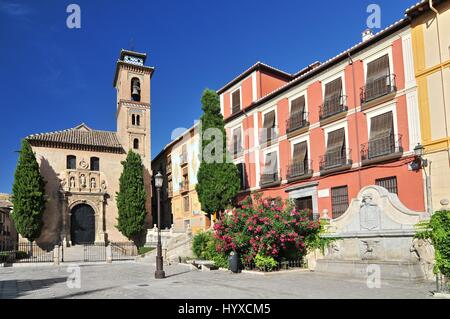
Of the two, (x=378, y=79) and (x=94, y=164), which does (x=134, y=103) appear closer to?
(x=94, y=164)

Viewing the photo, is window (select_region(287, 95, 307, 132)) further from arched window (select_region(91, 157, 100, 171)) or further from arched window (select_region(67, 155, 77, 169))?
arched window (select_region(67, 155, 77, 169))

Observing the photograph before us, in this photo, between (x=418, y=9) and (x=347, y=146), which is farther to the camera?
(x=347, y=146)

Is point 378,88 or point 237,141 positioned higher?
point 378,88

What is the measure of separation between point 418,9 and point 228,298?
1374cm

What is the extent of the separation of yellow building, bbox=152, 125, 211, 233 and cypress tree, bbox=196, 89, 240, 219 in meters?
6.47

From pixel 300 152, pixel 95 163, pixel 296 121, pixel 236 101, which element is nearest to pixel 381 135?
pixel 300 152

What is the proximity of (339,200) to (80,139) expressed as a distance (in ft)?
85.5

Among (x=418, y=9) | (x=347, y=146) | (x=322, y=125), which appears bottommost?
(x=347, y=146)

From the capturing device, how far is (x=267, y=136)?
82.4ft

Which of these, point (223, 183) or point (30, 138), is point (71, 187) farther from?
point (223, 183)

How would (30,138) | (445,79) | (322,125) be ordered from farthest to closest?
(30,138) < (322,125) < (445,79)

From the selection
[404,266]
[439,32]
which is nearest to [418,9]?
[439,32]

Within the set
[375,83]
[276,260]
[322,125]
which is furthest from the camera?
[322,125]

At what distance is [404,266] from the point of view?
11977mm
